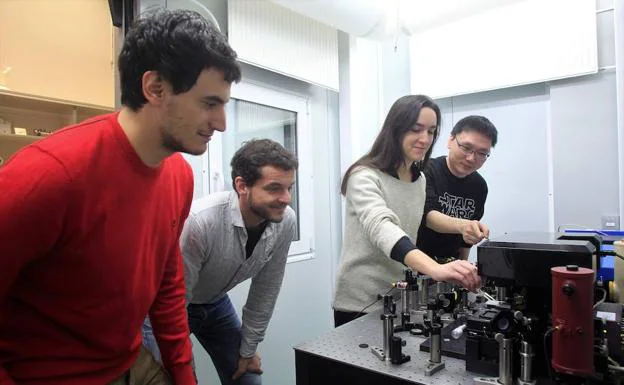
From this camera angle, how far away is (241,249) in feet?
4.77

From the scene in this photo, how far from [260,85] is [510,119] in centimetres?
186

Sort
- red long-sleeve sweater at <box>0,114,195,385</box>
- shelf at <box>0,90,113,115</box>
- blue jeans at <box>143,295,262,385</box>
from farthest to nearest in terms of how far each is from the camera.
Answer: shelf at <box>0,90,113,115</box> < blue jeans at <box>143,295,262,385</box> < red long-sleeve sweater at <box>0,114,195,385</box>

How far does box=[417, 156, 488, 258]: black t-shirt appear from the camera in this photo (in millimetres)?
1804

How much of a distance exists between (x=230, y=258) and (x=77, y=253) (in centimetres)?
71

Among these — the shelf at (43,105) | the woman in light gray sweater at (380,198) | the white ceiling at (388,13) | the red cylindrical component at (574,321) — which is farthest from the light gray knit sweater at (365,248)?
the shelf at (43,105)

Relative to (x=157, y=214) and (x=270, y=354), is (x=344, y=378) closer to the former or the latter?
(x=157, y=214)

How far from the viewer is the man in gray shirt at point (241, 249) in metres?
1.39

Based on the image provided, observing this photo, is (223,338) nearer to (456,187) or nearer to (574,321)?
(456,187)

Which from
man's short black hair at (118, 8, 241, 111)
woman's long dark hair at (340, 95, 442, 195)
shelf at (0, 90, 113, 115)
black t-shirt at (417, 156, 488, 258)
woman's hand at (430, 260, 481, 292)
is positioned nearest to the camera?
man's short black hair at (118, 8, 241, 111)

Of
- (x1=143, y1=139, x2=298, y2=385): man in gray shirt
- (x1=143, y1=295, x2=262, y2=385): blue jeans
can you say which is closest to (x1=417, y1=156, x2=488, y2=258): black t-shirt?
(x1=143, y1=139, x2=298, y2=385): man in gray shirt

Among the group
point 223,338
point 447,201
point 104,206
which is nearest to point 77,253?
point 104,206

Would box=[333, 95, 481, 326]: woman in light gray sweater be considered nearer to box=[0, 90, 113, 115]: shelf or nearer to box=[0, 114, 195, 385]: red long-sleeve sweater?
box=[0, 114, 195, 385]: red long-sleeve sweater

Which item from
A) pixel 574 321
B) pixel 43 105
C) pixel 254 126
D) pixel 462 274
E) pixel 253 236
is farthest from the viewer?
pixel 254 126

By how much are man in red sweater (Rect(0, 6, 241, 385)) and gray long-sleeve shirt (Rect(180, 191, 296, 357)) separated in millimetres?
461
